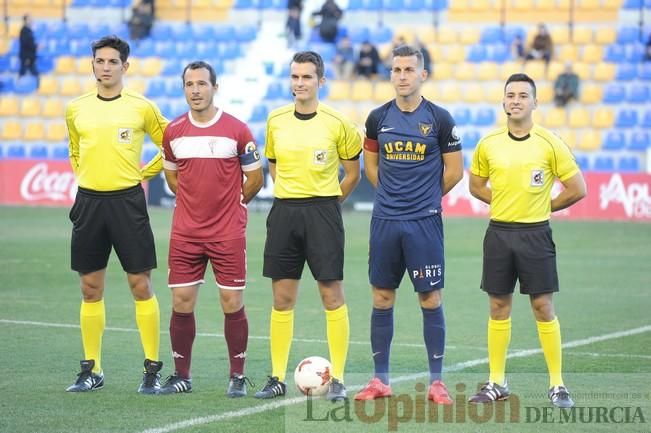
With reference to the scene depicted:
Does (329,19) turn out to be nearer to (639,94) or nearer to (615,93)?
(615,93)

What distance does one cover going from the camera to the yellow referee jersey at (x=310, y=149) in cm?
815

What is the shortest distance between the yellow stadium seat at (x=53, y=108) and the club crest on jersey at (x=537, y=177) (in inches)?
929

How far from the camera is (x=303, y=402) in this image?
311 inches

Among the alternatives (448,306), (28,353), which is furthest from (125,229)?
(448,306)

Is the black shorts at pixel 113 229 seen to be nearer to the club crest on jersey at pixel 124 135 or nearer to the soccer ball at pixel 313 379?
the club crest on jersey at pixel 124 135

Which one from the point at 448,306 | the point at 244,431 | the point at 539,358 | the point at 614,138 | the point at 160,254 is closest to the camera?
the point at 244,431

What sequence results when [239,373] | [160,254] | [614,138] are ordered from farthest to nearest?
[614,138] < [160,254] < [239,373]

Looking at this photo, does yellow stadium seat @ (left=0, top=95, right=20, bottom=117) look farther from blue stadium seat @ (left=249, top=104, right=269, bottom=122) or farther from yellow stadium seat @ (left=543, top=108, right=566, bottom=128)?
yellow stadium seat @ (left=543, top=108, right=566, bottom=128)

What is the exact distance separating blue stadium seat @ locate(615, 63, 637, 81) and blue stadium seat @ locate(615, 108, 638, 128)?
75cm

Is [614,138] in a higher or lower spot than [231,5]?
lower

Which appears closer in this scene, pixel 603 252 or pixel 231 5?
pixel 603 252

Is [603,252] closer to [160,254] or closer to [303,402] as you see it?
[160,254]

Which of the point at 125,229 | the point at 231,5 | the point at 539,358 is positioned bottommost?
the point at 539,358

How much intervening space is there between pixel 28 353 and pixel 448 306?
4.84 m
